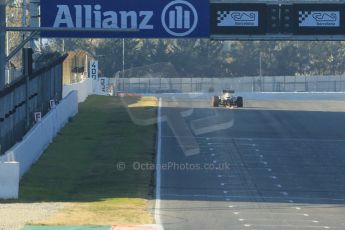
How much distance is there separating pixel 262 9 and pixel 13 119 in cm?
1271

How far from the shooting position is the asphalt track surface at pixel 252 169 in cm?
2600

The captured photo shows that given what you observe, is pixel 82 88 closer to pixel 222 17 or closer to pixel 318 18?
pixel 222 17

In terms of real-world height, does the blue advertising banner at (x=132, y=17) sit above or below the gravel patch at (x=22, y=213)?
above

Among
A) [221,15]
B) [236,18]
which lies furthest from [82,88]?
[236,18]

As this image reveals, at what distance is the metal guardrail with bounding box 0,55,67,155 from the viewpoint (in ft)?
103

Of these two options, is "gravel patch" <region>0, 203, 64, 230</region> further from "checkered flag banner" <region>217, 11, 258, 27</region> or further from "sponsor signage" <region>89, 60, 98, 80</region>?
"sponsor signage" <region>89, 60, 98, 80</region>

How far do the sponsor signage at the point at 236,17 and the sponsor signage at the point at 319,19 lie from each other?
1.54 meters

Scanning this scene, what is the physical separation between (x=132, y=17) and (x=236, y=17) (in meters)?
4.42

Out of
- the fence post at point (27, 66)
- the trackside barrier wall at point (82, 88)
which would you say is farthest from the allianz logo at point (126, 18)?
the trackside barrier wall at point (82, 88)

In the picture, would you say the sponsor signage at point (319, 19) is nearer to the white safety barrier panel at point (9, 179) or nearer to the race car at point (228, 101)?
the white safety barrier panel at point (9, 179)

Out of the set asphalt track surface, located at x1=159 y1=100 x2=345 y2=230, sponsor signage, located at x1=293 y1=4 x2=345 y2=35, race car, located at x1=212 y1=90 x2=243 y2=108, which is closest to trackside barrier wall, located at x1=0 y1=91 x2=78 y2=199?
asphalt track surface, located at x1=159 y1=100 x2=345 y2=230

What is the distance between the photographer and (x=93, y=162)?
1484 inches

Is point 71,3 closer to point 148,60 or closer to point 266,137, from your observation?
point 266,137

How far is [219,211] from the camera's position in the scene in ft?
88.4
